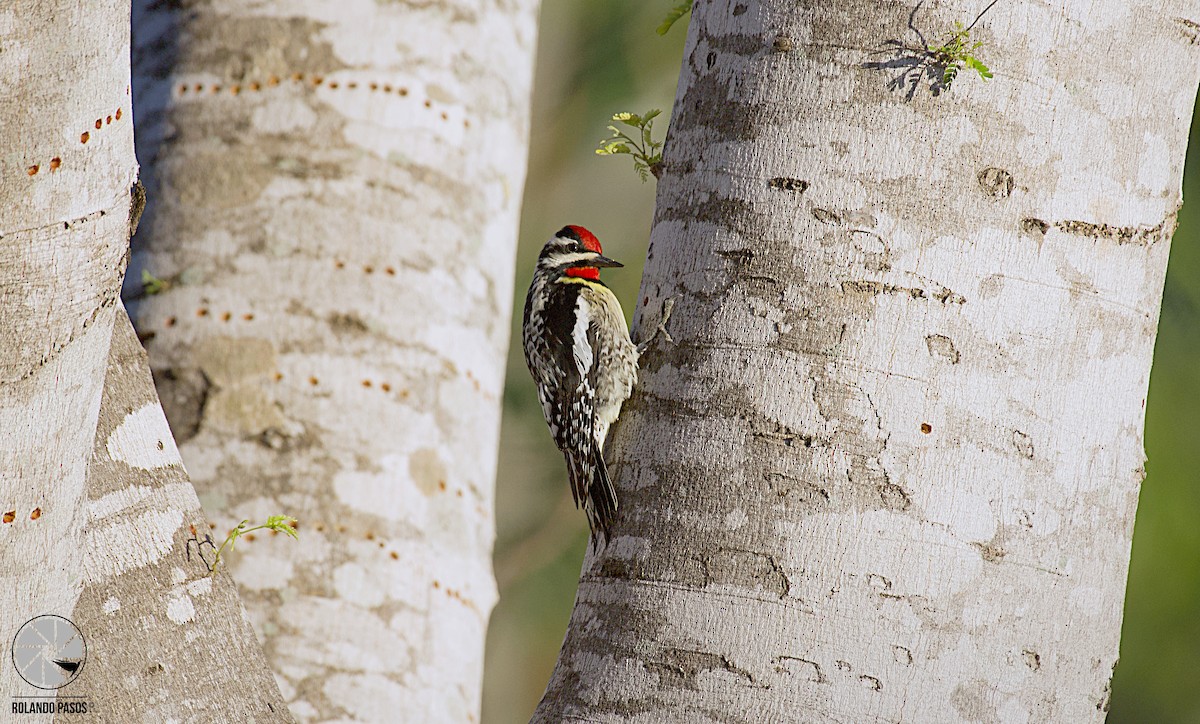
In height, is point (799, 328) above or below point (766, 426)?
above

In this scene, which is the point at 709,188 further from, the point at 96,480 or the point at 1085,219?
the point at 96,480

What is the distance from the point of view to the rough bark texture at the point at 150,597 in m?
1.70

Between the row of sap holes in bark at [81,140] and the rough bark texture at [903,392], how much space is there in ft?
3.42

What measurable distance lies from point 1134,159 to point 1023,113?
9.1 inches

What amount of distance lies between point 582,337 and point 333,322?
81 cm

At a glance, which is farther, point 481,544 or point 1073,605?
point 481,544

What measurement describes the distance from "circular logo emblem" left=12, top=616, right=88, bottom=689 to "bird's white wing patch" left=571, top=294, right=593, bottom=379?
6.58 feet

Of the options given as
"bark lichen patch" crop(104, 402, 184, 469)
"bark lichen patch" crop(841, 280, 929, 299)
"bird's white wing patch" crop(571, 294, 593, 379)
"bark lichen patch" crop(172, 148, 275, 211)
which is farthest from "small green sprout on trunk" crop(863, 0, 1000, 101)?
"bark lichen patch" crop(172, 148, 275, 211)

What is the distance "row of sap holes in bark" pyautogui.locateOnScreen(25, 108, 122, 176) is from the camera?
4.72 ft

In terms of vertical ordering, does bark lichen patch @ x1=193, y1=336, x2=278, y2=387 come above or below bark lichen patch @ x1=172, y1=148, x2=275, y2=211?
below

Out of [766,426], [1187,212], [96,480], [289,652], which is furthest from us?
[1187,212]

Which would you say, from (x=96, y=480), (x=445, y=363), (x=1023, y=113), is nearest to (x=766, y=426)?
(x=1023, y=113)

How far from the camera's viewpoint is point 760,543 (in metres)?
1.88

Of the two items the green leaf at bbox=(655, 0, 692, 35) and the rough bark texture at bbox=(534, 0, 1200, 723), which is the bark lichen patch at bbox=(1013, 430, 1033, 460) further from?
the green leaf at bbox=(655, 0, 692, 35)
